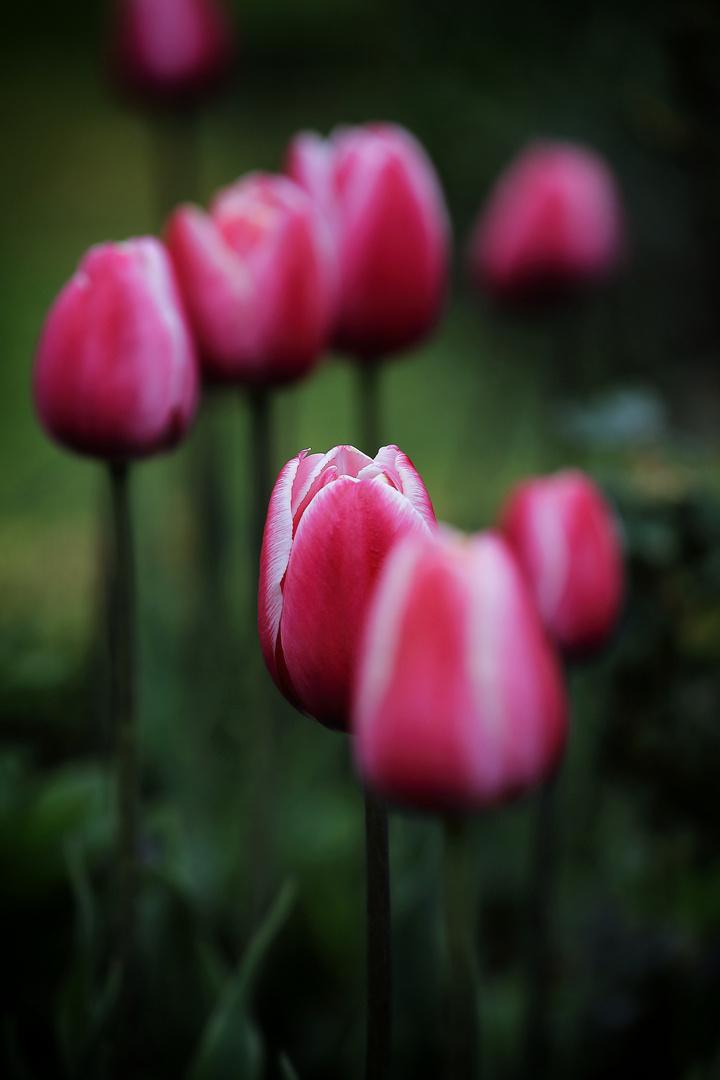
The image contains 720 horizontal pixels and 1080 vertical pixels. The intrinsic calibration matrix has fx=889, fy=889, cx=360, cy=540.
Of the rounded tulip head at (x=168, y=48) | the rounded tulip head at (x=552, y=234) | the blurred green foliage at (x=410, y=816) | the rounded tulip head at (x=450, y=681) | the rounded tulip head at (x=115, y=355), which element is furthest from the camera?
the rounded tulip head at (x=168, y=48)

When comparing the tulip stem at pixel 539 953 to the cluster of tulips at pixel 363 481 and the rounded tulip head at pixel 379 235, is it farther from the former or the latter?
the rounded tulip head at pixel 379 235

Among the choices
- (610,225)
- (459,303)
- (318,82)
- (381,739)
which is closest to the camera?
(381,739)

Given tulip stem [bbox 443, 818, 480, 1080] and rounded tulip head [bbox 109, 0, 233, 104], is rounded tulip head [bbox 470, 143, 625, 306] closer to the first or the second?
rounded tulip head [bbox 109, 0, 233, 104]

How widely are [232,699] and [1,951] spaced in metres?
0.28

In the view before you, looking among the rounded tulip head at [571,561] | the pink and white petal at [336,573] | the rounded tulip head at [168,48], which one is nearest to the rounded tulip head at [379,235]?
the rounded tulip head at [571,561]

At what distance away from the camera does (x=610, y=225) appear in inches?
24.9

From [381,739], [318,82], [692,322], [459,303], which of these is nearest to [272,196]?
[381,739]

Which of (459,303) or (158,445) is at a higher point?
(459,303)

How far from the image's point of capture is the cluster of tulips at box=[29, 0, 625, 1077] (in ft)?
0.57

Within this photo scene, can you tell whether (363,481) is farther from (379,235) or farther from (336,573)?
(379,235)

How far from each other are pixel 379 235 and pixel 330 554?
0.24 m

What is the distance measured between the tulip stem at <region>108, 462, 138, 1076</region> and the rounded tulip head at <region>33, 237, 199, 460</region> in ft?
0.07

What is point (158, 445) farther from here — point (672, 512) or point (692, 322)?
point (692, 322)

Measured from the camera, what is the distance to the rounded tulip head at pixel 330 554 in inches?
8.0
